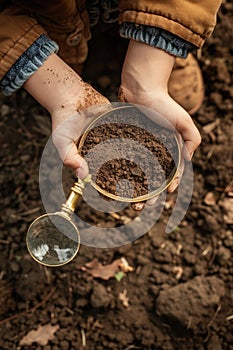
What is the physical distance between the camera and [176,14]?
4.70 feet

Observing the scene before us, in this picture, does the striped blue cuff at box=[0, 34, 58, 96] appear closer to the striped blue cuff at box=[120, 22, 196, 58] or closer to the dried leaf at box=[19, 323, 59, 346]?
the striped blue cuff at box=[120, 22, 196, 58]

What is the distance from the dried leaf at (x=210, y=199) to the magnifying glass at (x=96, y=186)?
531mm

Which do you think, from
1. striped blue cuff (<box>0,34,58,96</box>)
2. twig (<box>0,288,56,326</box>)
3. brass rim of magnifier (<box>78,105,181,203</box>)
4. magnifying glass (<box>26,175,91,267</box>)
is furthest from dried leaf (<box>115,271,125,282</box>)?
striped blue cuff (<box>0,34,58,96</box>)

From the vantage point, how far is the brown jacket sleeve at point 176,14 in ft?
4.68

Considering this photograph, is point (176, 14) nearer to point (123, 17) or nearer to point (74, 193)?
point (123, 17)

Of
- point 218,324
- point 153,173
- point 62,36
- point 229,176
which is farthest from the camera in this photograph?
point 229,176

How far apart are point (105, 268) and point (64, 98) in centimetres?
60

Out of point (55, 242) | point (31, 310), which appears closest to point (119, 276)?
point (31, 310)

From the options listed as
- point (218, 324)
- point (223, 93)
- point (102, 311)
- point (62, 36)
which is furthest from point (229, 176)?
point (62, 36)

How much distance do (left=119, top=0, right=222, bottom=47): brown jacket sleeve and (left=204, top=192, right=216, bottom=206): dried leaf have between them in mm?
619

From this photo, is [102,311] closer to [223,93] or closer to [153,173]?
[153,173]

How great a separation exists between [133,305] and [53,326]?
0.26 m

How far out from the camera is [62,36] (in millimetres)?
1612

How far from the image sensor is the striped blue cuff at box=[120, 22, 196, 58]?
1.47m
